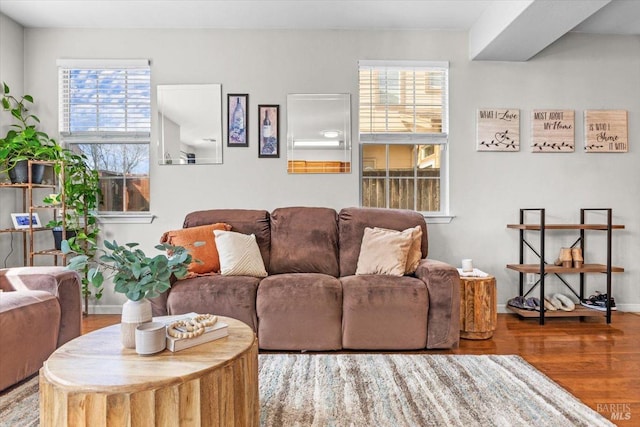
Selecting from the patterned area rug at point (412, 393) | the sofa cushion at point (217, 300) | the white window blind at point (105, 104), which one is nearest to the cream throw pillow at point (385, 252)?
the patterned area rug at point (412, 393)

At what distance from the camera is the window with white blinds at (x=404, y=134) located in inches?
141

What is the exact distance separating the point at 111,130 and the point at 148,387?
3.13 m

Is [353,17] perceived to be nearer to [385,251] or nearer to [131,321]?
[385,251]

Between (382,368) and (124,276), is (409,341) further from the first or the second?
(124,276)

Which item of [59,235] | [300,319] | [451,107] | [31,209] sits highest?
[451,107]

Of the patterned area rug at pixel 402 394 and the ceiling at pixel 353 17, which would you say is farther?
the ceiling at pixel 353 17

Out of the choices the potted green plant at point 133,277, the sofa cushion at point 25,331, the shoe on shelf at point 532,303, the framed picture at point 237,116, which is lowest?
the shoe on shelf at point 532,303

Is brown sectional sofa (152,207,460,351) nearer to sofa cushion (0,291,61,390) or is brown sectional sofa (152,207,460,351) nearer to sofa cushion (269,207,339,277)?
sofa cushion (269,207,339,277)

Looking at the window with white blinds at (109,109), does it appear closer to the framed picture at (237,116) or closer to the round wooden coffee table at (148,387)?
the framed picture at (237,116)

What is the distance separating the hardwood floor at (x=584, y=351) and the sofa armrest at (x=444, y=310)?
0.11 m

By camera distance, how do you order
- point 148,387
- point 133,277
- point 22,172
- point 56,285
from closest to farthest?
point 148,387 → point 133,277 → point 56,285 → point 22,172

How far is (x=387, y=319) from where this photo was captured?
8.30 ft

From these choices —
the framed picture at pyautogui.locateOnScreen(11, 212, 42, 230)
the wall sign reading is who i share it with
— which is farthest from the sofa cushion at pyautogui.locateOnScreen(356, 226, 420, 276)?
the framed picture at pyautogui.locateOnScreen(11, 212, 42, 230)

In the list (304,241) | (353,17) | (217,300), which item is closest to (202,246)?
(217,300)
